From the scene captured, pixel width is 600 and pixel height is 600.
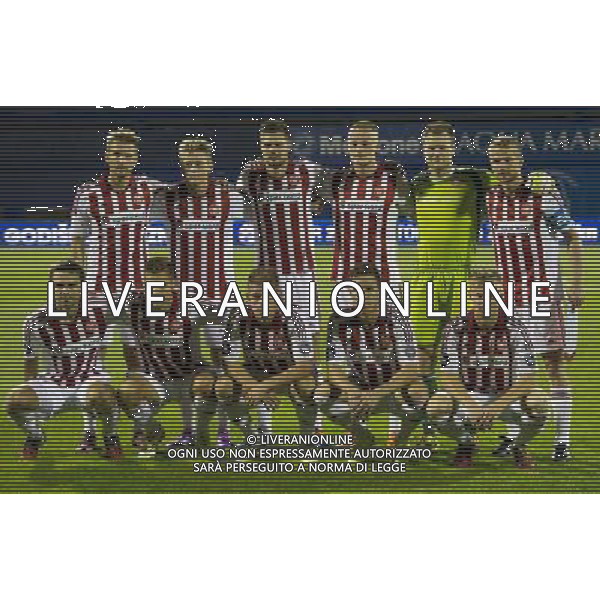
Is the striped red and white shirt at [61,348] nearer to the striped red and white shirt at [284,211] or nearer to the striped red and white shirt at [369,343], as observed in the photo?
the striped red and white shirt at [284,211]

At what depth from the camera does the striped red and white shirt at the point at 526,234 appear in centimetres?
1338

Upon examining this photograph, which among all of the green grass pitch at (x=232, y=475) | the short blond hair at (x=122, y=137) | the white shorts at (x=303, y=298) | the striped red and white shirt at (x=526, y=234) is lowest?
the green grass pitch at (x=232, y=475)

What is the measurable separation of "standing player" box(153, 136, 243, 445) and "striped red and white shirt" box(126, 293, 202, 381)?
153 millimetres

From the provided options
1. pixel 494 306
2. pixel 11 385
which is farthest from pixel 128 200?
pixel 494 306

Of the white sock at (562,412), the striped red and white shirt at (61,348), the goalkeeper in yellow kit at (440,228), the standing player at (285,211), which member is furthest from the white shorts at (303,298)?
the white sock at (562,412)

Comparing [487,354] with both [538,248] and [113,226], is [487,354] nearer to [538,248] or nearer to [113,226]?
[538,248]

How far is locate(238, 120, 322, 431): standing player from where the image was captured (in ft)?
43.8

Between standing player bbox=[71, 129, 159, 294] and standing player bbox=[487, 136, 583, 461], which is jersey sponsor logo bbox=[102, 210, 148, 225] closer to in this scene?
standing player bbox=[71, 129, 159, 294]

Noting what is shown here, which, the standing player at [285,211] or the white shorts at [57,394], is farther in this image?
the white shorts at [57,394]

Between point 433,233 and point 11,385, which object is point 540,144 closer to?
point 433,233

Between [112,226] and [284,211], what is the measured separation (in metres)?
Answer: 1.13

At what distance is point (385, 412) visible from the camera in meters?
13.4

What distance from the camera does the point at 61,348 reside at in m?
13.5

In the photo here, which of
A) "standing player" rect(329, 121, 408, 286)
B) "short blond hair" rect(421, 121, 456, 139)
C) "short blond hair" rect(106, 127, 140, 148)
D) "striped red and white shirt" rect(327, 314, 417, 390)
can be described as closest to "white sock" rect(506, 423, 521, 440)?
"striped red and white shirt" rect(327, 314, 417, 390)
